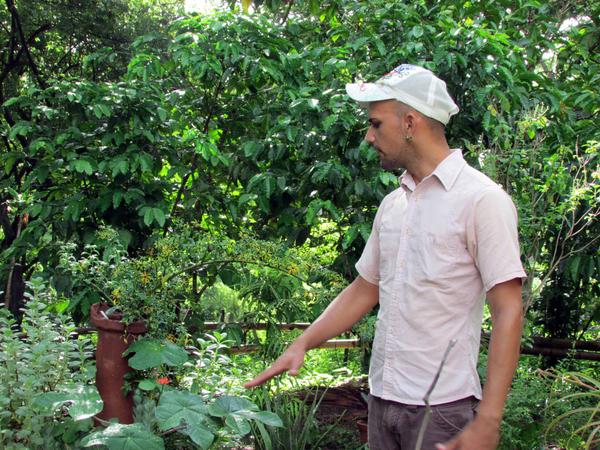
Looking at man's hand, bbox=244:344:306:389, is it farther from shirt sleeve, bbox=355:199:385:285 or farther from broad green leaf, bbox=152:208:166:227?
broad green leaf, bbox=152:208:166:227

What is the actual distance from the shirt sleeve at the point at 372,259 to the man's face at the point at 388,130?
238mm

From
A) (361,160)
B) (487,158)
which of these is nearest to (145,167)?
(361,160)

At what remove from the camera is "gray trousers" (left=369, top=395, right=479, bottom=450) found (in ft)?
5.65

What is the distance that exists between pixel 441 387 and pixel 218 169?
319 cm

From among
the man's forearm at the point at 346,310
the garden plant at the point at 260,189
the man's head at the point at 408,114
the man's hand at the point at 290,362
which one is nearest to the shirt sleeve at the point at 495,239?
the man's head at the point at 408,114

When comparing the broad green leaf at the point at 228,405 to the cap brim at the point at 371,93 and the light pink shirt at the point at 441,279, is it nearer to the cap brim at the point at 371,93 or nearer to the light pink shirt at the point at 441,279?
the light pink shirt at the point at 441,279

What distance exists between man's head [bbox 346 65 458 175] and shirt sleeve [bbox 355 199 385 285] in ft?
0.83

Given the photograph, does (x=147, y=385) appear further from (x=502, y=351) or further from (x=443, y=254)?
(x=502, y=351)

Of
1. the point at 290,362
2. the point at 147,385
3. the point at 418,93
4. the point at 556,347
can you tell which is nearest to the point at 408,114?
the point at 418,93

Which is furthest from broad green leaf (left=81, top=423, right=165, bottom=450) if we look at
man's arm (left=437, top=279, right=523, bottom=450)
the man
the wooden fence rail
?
the wooden fence rail

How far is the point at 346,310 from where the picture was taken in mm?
2107

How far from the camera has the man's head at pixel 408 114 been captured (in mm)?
1771

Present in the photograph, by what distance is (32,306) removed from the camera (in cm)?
290

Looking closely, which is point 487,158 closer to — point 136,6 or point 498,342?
point 498,342
